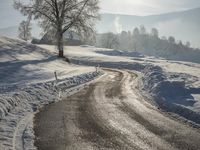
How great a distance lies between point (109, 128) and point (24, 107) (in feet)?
19.7

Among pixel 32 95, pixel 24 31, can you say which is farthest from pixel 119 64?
pixel 24 31

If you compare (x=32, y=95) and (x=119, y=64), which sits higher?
(x=32, y=95)

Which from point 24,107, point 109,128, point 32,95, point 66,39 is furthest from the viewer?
point 66,39

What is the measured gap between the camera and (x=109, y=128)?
13.7 m

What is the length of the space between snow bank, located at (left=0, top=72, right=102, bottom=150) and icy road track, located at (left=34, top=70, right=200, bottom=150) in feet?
1.61

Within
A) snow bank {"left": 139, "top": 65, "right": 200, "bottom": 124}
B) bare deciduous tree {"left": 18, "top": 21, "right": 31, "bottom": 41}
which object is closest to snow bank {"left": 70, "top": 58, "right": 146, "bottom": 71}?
snow bank {"left": 139, "top": 65, "right": 200, "bottom": 124}

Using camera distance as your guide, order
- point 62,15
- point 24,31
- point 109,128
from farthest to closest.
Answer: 1. point 24,31
2. point 62,15
3. point 109,128

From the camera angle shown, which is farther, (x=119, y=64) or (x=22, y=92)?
(x=119, y=64)

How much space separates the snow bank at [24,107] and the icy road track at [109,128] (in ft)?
1.61

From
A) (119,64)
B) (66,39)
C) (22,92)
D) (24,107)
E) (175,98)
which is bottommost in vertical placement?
(119,64)

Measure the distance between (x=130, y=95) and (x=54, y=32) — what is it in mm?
29349

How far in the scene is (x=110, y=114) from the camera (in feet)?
53.9

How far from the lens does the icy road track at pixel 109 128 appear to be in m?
11.7

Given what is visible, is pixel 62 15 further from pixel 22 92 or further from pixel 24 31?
pixel 24 31
